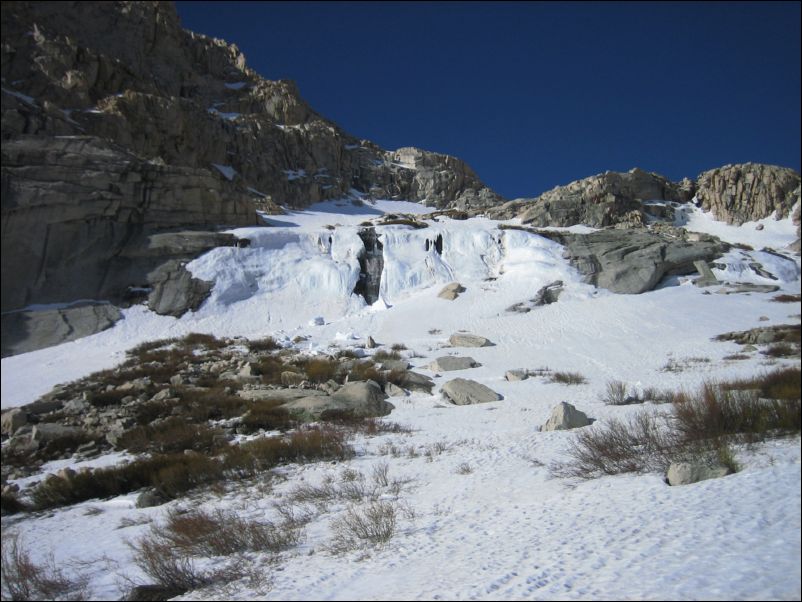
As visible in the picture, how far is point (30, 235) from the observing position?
20984 millimetres

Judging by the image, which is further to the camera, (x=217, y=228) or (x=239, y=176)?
(x=239, y=176)

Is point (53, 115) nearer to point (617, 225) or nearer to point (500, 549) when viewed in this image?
point (500, 549)

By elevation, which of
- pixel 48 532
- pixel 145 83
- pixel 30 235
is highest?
pixel 145 83

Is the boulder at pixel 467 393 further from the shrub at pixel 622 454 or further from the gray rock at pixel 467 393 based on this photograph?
the shrub at pixel 622 454

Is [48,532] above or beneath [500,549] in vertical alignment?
beneath

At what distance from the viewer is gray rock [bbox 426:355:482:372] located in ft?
49.6

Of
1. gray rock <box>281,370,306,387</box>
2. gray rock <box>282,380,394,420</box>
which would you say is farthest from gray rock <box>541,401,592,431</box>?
gray rock <box>281,370,306,387</box>

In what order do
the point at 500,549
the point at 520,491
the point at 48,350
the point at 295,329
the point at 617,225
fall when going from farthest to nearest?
the point at 617,225 < the point at 295,329 < the point at 48,350 < the point at 520,491 < the point at 500,549

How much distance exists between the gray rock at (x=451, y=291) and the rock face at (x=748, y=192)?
36415 millimetres

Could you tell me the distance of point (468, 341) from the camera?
61.5ft

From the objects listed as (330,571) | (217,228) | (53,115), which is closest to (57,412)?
(330,571)

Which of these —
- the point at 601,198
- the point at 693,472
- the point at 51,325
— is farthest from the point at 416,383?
the point at 601,198

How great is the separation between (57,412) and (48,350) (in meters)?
8.73

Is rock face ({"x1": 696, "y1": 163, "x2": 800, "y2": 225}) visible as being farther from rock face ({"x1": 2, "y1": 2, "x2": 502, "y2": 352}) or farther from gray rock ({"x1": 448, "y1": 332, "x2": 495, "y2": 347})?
gray rock ({"x1": 448, "y1": 332, "x2": 495, "y2": 347})
